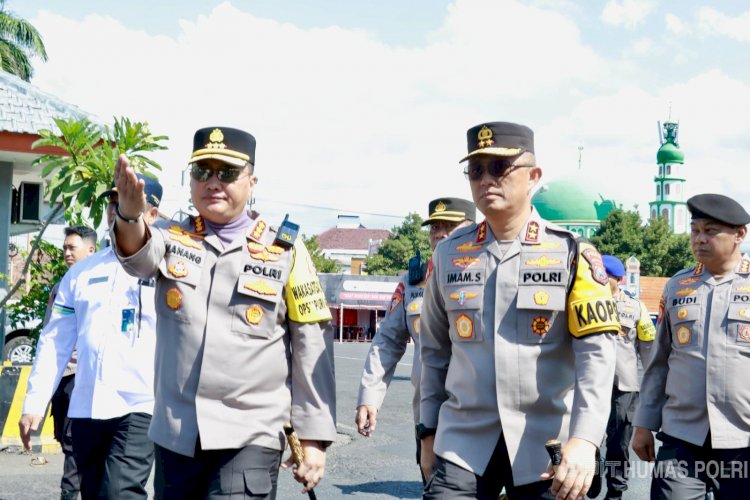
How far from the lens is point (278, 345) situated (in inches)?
161

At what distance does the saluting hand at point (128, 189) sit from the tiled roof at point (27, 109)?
26.1 ft

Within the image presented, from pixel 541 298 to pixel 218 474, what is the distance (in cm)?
149

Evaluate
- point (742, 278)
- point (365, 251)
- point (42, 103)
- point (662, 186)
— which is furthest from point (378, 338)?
point (662, 186)

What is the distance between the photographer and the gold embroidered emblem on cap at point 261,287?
13.1 ft

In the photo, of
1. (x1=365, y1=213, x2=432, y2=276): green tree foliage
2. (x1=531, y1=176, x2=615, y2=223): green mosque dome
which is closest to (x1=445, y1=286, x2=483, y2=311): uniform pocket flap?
(x1=365, y1=213, x2=432, y2=276): green tree foliage

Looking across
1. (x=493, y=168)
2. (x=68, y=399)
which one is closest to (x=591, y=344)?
(x=493, y=168)

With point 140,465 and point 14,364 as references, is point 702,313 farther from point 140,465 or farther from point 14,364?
point 14,364

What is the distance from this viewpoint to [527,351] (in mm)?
3822

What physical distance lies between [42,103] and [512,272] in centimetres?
912

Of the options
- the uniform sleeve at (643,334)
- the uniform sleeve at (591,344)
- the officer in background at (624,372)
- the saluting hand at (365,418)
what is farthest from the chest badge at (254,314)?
the uniform sleeve at (643,334)

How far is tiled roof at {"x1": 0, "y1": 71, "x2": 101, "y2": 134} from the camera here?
1104cm

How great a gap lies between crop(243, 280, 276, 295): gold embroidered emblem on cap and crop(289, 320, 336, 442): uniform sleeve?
182 mm

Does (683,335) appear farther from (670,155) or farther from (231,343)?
(670,155)

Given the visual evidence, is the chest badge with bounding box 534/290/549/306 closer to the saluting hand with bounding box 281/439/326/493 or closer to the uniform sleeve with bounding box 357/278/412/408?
the saluting hand with bounding box 281/439/326/493
